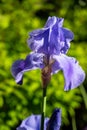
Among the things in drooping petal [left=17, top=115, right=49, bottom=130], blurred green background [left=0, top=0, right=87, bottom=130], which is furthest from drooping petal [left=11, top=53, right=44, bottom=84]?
blurred green background [left=0, top=0, right=87, bottom=130]

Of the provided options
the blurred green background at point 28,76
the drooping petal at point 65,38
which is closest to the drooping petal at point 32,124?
the drooping petal at point 65,38

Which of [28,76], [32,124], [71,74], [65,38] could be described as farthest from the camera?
[28,76]

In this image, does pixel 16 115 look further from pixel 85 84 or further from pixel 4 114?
pixel 85 84

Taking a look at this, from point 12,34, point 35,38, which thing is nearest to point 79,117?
point 12,34

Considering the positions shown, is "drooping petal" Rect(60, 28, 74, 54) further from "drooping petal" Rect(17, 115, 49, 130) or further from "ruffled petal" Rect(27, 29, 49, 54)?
"drooping petal" Rect(17, 115, 49, 130)

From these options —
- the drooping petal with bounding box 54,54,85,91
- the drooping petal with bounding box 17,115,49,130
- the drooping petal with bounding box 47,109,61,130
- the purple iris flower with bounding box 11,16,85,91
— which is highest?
the purple iris flower with bounding box 11,16,85,91

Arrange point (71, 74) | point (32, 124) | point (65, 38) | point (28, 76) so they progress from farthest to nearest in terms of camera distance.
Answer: point (28, 76) → point (32, 124) → point (65, 38) → point (71, 74)

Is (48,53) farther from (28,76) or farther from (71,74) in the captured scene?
(28,76)

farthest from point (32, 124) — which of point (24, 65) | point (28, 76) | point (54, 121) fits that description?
point (28, 76)
